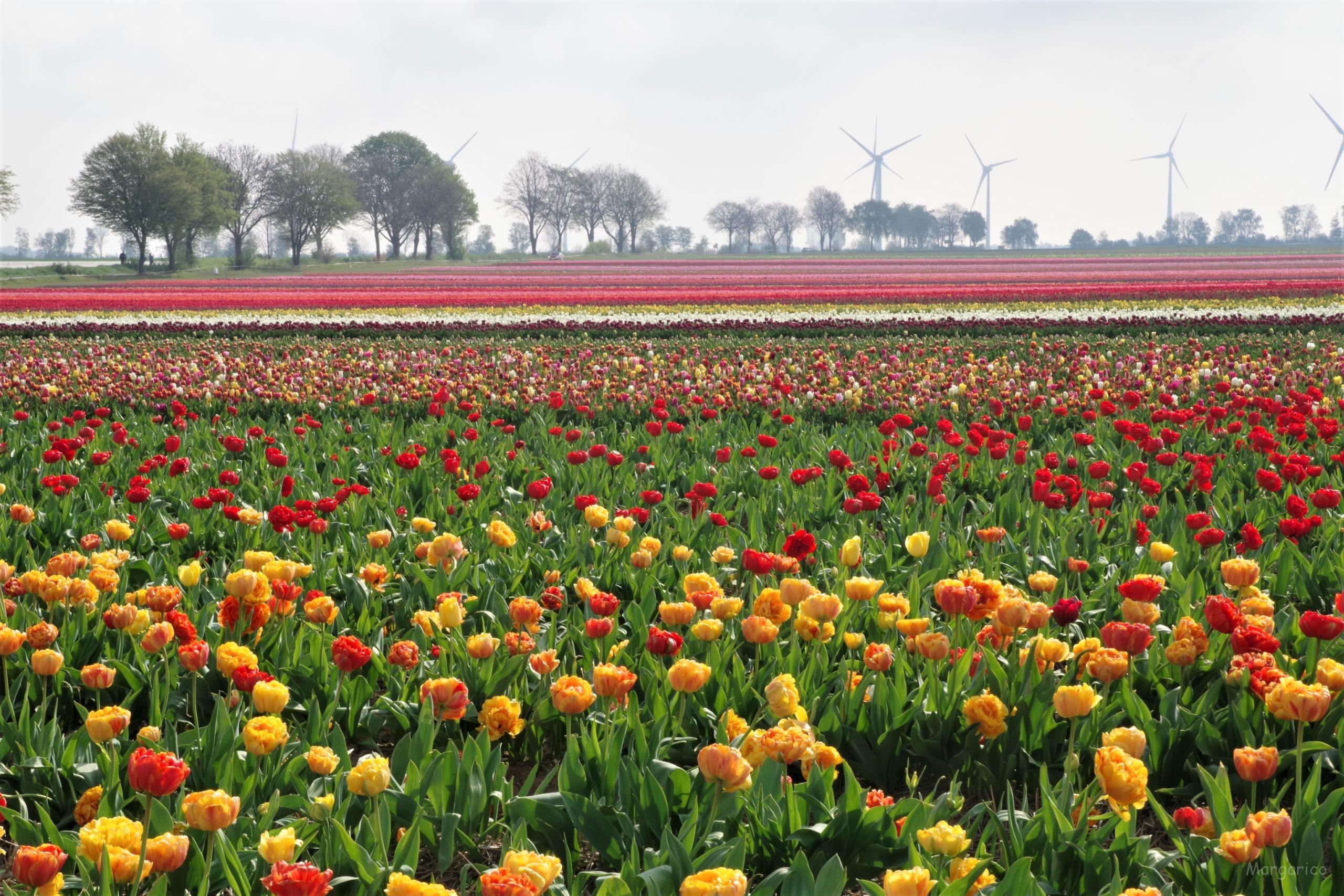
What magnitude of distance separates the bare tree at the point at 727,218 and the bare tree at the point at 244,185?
198 ft

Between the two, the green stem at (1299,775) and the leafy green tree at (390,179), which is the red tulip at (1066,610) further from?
the leafy green tree at (390,179)

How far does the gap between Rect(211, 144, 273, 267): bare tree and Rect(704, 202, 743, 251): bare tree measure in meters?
60.5

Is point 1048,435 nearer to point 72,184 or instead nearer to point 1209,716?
point 1209,716

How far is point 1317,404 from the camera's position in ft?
24.8

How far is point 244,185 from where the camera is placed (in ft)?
219

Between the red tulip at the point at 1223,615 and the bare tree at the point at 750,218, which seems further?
the bare tree at the point at 750,218

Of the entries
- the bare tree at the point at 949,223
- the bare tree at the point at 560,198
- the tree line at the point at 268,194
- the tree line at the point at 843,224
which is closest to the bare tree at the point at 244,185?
the tree line at the point at 268,194

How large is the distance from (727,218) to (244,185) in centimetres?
6387

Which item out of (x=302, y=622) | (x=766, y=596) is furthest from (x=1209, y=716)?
(x=302, y=622)

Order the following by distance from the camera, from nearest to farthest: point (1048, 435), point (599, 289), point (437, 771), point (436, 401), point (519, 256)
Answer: point (437, 771) < point (1048, 435) < point (436, 401) < point (599, 289) < point (519, 256)

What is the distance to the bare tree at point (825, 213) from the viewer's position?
12650 cm

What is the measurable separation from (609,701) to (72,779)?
53.8 inches

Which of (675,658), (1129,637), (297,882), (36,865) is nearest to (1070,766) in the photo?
(1129,637)

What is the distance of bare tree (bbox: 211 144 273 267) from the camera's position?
64625 mm
